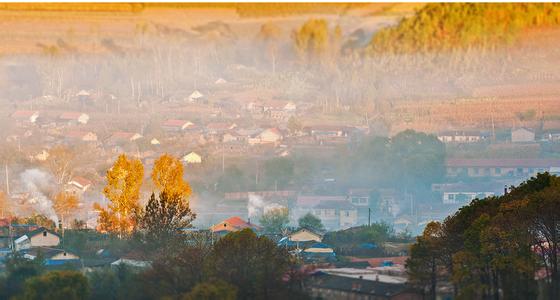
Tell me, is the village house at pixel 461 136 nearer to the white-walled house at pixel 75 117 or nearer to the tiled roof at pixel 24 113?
the white-walled house at pixel 75 117

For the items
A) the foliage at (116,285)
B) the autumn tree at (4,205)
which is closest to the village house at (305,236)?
the foliage at (116,285)

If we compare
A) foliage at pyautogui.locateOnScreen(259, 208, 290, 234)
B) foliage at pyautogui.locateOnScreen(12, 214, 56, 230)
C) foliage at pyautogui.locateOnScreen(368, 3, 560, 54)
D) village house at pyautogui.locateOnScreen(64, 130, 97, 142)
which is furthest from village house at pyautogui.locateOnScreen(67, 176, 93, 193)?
foliage at pyautogui.locateOnScreen(368, 3, 560, 54)

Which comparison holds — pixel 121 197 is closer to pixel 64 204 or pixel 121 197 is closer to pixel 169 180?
pixel 169 180

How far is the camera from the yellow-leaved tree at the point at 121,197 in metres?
17.3

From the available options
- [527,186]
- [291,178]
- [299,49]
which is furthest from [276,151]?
[527,186]

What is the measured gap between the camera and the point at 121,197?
1758 centimetres

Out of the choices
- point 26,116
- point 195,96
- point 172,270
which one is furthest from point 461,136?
point 172,270

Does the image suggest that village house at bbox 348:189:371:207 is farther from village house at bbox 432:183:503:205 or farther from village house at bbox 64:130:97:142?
village house at bbox 64:130:97:142

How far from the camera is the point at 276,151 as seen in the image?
20219mm

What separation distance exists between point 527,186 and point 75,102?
24.9 feet

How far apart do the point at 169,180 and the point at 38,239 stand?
1.72m

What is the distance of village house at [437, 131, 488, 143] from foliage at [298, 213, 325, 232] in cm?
242

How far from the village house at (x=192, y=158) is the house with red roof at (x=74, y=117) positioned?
4.78ft

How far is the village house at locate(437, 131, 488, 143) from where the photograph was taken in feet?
67.4
